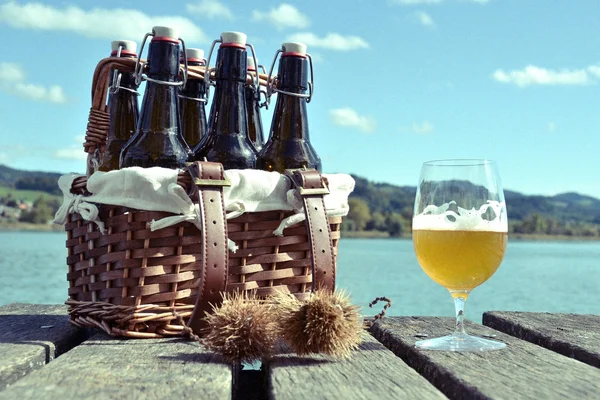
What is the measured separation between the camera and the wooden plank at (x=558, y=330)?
60.3 inches

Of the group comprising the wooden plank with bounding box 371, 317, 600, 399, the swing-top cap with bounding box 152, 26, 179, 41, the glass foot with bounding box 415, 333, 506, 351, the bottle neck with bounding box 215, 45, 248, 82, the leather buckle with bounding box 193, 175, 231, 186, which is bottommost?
the wooden plank with bounding box 371, 317, 600, 399

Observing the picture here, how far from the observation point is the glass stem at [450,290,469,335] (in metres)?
1.60

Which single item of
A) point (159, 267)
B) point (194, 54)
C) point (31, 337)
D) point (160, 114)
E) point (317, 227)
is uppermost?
point (194, 54)

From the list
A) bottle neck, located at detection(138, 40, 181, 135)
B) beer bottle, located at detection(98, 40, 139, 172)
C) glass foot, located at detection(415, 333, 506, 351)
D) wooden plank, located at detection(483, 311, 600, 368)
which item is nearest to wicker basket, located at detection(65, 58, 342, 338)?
bottle neck, located at detection(138, 40, 181, 135)

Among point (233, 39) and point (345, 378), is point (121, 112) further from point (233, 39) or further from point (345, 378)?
point (345, 378)

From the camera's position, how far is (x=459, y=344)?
4.99ft

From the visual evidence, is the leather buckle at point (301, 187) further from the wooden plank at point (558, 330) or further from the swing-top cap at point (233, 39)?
the wooden plank at point (558, 330)

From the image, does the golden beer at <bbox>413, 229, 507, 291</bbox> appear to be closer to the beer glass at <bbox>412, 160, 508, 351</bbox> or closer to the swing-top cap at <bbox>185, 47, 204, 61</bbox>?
the beer glass at <bbox>412, 160, 508, 351</bbox>

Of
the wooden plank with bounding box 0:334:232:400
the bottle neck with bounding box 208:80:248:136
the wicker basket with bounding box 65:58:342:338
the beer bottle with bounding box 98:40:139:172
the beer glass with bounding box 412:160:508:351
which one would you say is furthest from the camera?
the beer bottle with bounding box 98:40:139:172

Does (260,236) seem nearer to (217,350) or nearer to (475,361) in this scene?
(217,350)

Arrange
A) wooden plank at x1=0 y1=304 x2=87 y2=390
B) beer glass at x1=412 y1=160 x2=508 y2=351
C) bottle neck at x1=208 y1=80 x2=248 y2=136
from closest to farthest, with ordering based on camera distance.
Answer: wooden plank at x1=0 y1=304 x2=87 y2=390 → beer glass at x1=412 y1=160 x2=508 y2=351 → bottle neck at x1=208 y1=80 x2=248 y2=136

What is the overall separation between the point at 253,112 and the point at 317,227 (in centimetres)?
64

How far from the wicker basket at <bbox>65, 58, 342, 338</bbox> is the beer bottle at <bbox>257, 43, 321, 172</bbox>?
0.69 feet

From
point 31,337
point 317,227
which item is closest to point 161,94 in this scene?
point 317,227
